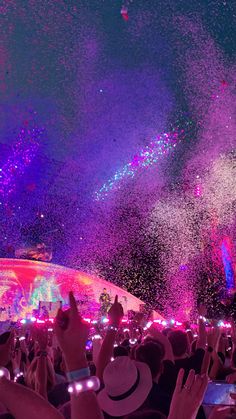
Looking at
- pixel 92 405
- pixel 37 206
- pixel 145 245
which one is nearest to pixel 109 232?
pixel 145 245

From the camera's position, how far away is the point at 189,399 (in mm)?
1871

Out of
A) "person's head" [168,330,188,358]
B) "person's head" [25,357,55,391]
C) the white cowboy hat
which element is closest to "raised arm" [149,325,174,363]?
"person's head" [168,330,188,358]

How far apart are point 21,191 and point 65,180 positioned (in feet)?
10.4

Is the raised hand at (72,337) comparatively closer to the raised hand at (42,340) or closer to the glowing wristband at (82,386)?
the glowing wristband at (82,386)

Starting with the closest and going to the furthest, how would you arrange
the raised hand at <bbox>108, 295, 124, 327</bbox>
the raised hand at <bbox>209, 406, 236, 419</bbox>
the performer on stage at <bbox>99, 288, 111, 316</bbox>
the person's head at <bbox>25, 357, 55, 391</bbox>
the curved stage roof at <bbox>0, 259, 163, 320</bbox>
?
the raised hand at <bbox>209, 406, 236, 419</bbox>, the raised hand at <bbox>108, 295, 124, 327</bbox>, the person's head at <bbox>25, 357, 55, 391</bbox>, the curved stage roof at <bbox>0, 259, 163, 320</bbox>, the performer on stage at <bbox>99, 288, 111, 316</bbox>

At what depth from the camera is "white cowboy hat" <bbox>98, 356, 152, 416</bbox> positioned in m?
2.42

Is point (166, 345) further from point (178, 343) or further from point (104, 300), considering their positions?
point (104, 300)

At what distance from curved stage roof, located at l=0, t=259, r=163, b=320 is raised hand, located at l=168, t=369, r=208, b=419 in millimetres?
18940

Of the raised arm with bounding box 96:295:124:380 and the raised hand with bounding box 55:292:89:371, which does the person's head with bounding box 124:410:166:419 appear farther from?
the raised arm with bounding box 96:295:124:380

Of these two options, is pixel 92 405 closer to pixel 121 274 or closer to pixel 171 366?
pixel 171 366

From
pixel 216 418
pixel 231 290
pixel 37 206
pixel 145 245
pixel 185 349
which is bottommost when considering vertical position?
pixel 216 418

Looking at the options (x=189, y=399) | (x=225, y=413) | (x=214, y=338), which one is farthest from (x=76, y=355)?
(x=214, y=338)

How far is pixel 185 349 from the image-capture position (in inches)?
196

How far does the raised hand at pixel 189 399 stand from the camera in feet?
6.08
